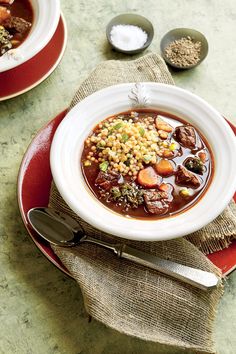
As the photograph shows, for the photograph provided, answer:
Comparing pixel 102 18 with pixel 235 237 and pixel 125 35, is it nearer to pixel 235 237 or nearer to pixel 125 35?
pixel 125 35

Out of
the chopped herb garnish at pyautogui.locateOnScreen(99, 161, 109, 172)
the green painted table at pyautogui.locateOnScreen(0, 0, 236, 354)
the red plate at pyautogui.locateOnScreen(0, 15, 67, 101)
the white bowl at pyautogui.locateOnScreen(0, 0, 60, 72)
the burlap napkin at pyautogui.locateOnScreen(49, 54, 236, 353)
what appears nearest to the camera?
the burlap napkin at pyautogui.locateOnScreen(49, 54, 236, 353)

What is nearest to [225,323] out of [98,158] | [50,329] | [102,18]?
[50,329]

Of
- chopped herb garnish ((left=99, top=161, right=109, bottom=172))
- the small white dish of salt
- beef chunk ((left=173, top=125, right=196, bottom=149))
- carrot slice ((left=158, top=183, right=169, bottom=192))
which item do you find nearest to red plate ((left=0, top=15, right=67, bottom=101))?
the small white dish of salt

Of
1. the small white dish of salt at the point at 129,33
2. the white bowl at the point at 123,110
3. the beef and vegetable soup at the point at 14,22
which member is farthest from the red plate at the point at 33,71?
the white bowl at the point at 123,110

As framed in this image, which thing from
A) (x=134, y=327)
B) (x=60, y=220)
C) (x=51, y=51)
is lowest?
(x=134, y=327)

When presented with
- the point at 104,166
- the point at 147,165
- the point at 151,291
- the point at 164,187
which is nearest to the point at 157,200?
the point at 164,187

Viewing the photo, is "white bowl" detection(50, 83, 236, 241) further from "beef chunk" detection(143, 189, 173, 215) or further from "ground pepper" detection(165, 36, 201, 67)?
"ground pepper" detection(165, 36, 201, 67)

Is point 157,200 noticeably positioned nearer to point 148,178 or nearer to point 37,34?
point 148,178
